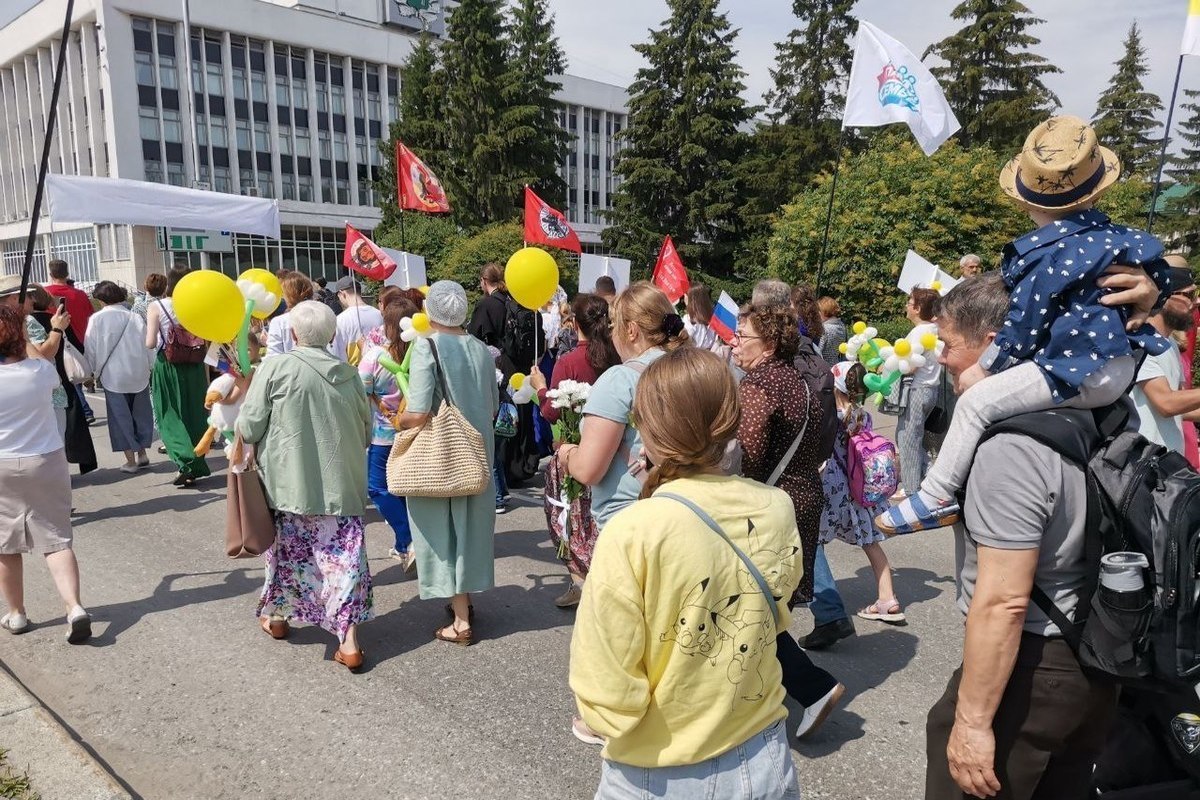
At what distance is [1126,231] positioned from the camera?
1855mm

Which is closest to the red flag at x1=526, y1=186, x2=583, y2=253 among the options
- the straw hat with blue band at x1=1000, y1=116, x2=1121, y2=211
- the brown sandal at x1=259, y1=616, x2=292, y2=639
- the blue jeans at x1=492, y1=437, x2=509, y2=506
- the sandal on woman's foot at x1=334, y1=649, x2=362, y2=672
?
the blue jeans at x1=492, y1=437, x2=509, y2=506

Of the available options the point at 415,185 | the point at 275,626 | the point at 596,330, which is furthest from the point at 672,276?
the point at 275,626

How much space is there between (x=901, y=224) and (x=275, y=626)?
1699 cm

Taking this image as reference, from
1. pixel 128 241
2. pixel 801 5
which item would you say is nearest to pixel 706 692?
pixel 801 5

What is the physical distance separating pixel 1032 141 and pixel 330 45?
5052 centimetres

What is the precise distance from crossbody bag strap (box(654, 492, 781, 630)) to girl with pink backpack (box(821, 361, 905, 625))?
277 centimetres

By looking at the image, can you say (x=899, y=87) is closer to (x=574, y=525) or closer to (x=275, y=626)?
(x=574, y=525)

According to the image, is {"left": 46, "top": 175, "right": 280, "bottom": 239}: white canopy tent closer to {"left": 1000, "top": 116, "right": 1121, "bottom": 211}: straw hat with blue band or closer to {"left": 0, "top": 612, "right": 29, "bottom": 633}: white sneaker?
{"left": 0, "top": 612, "right": 29, "bottom": 633}: white sneaker

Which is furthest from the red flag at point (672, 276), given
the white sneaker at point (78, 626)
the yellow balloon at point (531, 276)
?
the white sneaker at point (78, 626)

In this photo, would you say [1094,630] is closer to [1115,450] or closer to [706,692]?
[1115,450]

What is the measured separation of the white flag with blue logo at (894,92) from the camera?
8.98 meters

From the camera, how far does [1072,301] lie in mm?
1811

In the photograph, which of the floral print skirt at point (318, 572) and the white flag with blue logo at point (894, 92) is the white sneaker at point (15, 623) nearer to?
the floral print skirt at point (318, 572)

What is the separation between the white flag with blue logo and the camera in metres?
8.98
